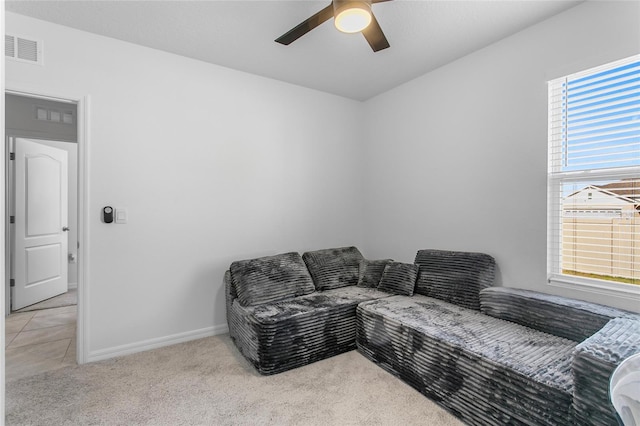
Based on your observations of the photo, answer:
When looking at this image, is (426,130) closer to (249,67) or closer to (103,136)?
(249,67)

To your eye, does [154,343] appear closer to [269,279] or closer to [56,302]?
[269,279]

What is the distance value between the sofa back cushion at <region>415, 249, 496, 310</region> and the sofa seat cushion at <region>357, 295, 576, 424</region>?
0.11 metres

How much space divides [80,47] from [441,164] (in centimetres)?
316

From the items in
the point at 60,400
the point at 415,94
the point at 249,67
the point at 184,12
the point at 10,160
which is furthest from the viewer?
the point at 10,160

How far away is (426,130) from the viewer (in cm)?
329

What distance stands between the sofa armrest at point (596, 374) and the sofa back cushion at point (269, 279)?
2.02 meters

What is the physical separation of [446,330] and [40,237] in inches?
188

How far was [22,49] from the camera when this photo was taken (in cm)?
232

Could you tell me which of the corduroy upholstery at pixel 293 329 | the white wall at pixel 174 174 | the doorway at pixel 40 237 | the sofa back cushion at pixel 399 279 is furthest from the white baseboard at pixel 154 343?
the sofa back cushion at pixel 399 279

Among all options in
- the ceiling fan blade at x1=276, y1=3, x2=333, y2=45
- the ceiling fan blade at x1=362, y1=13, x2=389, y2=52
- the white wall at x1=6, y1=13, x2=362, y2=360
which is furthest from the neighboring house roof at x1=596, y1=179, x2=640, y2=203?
the white wall at x1=6, y1=13, x2=362, y2=360

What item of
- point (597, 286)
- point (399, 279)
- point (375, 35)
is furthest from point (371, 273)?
point (375, 35)

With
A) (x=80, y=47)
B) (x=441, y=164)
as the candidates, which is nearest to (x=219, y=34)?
(x=80, y=47)

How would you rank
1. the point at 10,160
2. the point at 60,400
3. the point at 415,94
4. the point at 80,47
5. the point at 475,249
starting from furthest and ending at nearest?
the point at 10,160 < the point at 415,94 < the point at 475,249 < the point at 80,47 < the point at 60,400

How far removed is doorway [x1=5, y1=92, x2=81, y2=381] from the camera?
2.78 meters
